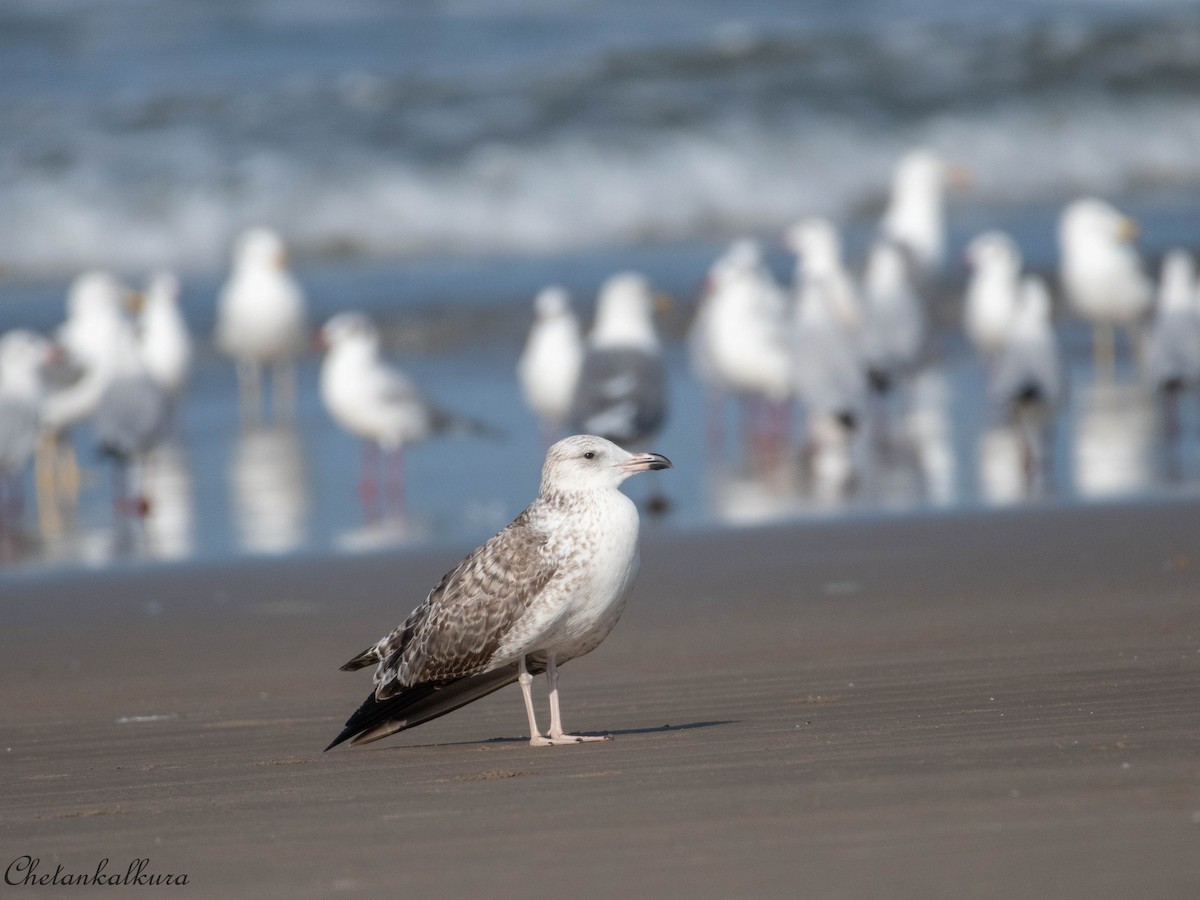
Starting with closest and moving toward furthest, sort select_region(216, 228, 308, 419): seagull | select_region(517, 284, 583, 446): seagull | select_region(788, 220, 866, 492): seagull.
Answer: select_region(788, 220, 866, 492): seagull → select_region(517, 284, 583, 446): seagull → select_region(216, 228, 308, 419): seagull

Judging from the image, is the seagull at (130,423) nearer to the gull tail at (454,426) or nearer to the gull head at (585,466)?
the gull tail at (454,426)

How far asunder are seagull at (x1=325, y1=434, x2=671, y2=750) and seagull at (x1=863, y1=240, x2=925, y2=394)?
8890 mm

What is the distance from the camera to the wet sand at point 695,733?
11.5 ft

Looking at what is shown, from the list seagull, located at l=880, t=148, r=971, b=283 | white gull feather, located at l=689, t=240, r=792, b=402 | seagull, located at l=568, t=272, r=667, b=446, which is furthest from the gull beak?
seagull, located at l=880, t=148, r=971, b=283

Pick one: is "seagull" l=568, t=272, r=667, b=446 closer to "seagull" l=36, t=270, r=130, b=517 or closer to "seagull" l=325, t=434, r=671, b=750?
"seagull" l=36, t=270, r=130, b=517

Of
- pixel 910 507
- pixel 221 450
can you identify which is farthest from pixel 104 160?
pixel 910 507

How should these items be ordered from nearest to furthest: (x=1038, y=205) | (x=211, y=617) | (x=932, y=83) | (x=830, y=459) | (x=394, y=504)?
(x=211, y=617)
(x=394, y=504)
(x=830, y=459)
(x=1038, y=205)
(x=932, y=83)

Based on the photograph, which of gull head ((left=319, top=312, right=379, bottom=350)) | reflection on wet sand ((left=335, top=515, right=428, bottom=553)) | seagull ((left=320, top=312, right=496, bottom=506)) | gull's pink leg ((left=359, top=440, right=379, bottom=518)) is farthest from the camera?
gull head ((left=319, top=312, right=379, bottom=350))

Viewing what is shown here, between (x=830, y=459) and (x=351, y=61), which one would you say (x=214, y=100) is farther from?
(x=830, y=459)

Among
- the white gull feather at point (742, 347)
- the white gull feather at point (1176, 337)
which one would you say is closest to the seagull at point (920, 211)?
the white gull feather at point (742, 347)

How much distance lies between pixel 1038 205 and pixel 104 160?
1285cm

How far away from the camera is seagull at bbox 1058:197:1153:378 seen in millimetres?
16047

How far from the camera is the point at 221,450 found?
12906 mm

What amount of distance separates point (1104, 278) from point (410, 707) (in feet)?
40.6
